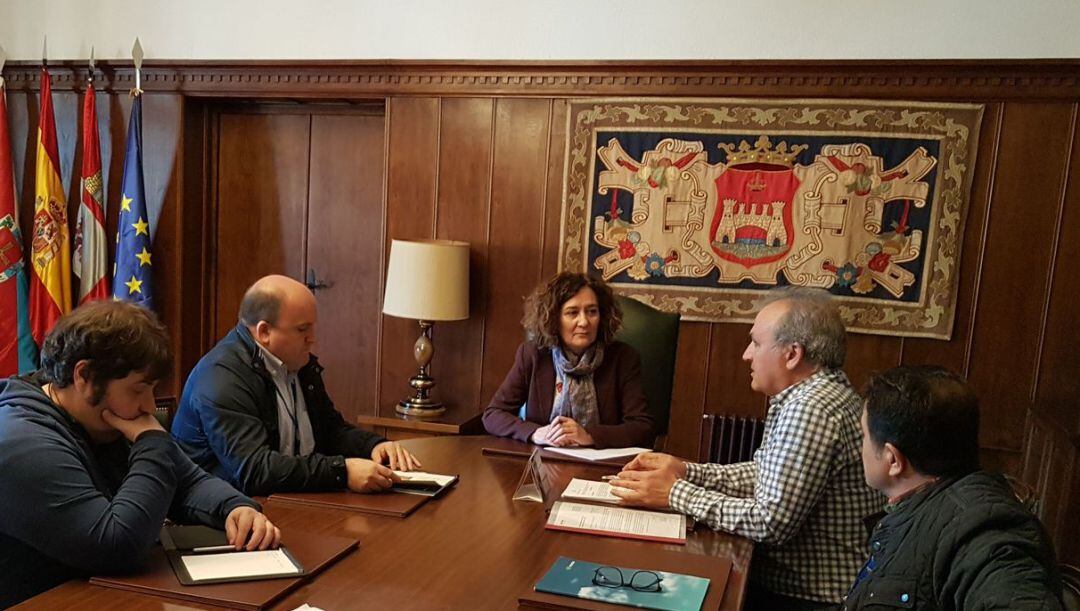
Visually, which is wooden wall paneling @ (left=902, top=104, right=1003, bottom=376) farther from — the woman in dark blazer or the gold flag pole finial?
the gold flag pole finial

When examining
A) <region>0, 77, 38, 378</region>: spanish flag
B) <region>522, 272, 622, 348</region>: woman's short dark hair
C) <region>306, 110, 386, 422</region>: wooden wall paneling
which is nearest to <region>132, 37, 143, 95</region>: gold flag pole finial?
<region>0, 77, 38, 378</region>: spanish flag

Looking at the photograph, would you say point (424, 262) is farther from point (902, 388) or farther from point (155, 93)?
point (902, 388)

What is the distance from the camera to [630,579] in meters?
1.39

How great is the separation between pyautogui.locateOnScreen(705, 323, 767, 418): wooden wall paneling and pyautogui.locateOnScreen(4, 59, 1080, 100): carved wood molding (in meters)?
1.05

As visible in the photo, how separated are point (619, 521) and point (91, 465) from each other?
1029 millimetres

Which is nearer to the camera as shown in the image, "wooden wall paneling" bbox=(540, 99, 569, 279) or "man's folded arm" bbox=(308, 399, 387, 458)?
"man's folded arm" bbox=(308, 399, 387, 458)

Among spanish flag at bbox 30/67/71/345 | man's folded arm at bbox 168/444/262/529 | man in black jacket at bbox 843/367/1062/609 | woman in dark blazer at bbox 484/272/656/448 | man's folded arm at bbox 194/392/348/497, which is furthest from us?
spanish flag at bbox 30/67/71/345

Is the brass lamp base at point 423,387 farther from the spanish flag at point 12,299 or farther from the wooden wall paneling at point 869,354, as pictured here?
the spanish flag at point 12,299

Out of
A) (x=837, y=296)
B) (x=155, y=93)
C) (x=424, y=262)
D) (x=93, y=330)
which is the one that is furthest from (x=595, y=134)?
(x=93, y=330)

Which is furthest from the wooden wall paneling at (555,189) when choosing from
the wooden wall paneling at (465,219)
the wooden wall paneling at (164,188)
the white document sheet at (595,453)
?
the wooden wall paneling at (164,188)

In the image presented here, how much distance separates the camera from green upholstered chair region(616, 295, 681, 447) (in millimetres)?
2992

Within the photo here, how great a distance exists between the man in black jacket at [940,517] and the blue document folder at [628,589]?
28 centimetres

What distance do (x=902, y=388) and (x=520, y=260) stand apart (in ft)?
8.30

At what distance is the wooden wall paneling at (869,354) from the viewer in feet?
11.2
